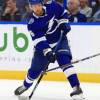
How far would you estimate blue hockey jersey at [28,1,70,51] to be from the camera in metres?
6.18

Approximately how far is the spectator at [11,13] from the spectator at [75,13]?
0.89m

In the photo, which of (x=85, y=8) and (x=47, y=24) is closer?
(x=47, y=24)

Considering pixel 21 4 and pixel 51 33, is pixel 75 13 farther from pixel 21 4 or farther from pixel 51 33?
pixel 51 33

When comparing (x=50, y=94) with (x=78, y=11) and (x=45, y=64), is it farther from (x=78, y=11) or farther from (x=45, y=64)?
(x=78, y=11)

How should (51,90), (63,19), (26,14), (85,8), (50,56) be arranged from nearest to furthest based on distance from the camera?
1. (50,56)
2. (63,19)
3. (51,90)
4. (85,8)
5. (26,14)

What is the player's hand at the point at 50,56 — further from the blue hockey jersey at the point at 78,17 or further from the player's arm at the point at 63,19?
the blue hockey jersey at the point at 78,17

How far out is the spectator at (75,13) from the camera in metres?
8.05

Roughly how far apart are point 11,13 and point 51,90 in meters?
1.93

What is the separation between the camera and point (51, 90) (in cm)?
716

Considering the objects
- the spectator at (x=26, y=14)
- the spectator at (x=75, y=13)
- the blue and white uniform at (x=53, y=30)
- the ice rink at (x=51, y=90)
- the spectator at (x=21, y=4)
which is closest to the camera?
the blue and white uniform at (x=53, y=30)

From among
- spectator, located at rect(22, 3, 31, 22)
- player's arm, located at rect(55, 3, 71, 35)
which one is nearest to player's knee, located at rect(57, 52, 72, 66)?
player's arm, located at rect(55, 3, 71, 35)

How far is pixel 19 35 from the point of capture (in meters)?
8.32

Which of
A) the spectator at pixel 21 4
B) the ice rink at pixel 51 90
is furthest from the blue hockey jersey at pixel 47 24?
the spectator at pixel 21 4

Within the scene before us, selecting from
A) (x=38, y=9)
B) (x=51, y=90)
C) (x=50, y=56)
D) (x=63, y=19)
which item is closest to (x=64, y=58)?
(x=50, y=56)
